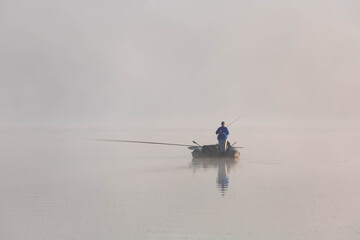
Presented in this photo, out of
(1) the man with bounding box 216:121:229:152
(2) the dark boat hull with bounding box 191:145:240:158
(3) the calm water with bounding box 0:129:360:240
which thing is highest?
(1) the man with bounding box 216:121:229:152

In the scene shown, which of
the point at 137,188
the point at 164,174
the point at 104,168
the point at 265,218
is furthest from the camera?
the point at 104,168

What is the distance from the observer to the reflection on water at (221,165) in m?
19.8

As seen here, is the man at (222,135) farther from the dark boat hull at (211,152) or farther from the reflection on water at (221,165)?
the reflection on water at (221,165)

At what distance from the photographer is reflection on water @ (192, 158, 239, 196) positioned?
19.8 metres

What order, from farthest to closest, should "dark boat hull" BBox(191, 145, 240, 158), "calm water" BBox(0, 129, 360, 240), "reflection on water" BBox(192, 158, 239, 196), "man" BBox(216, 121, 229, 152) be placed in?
"dark boat hull" BBox(191, 145, 240, 158) → "man" BBox(216, 121, 229, 152) → "reflection on water" BBox(192, 158, 239, 196) → "calm water" BBox(0, 129, 360, 240)

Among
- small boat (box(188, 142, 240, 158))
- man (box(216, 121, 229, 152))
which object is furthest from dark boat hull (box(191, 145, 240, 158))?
man (box(216, 121, 229, 152))

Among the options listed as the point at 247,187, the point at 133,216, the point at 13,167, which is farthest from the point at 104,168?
the point at 133,216

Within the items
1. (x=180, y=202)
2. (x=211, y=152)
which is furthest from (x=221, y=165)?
(x=180, y=202)

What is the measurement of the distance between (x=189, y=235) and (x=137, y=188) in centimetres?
696

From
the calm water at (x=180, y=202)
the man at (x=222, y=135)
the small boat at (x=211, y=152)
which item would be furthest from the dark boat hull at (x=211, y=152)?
the calm water at (x=180, y=202)

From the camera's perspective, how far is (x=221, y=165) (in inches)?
1107

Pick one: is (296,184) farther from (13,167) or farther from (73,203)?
(13,167)

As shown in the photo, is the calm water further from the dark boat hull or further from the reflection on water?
the dark boat hull

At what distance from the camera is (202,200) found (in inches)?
636
